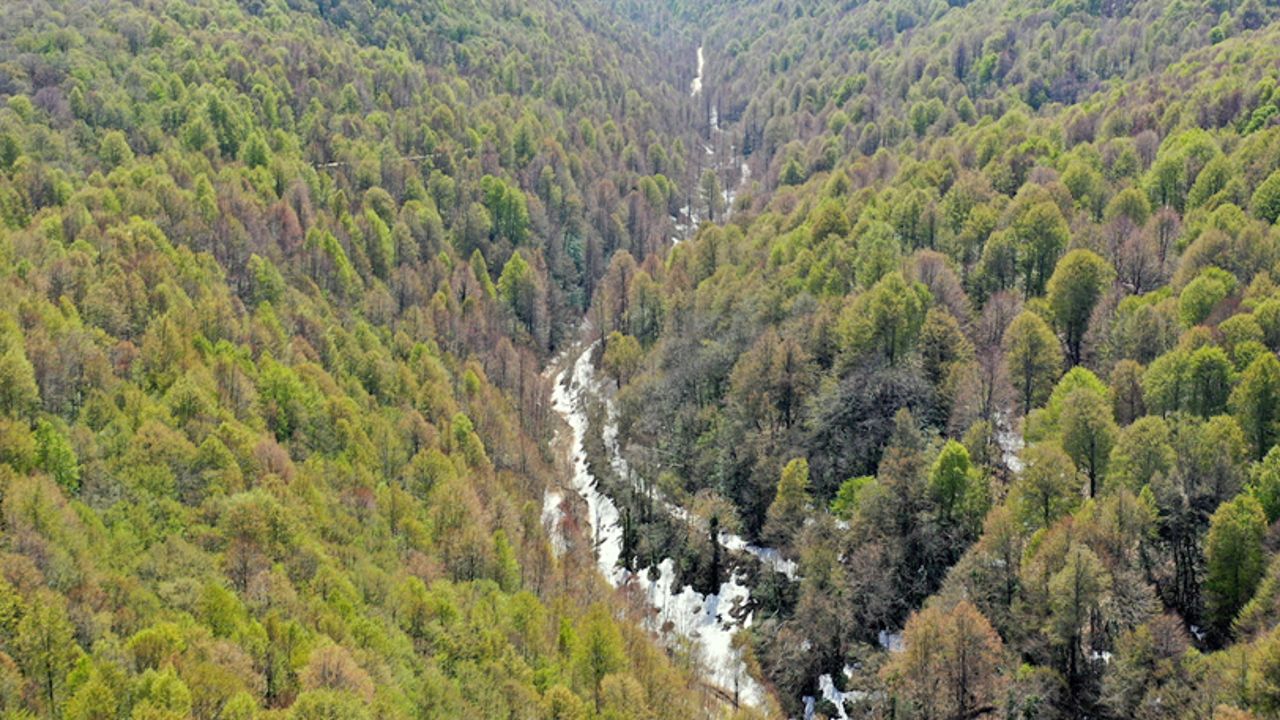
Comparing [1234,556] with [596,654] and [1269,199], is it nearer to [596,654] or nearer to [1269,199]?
[596,654]

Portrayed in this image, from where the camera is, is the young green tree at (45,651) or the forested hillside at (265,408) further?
the forested hillside at (265,408)

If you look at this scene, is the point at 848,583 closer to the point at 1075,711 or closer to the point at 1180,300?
the point at 1075,711

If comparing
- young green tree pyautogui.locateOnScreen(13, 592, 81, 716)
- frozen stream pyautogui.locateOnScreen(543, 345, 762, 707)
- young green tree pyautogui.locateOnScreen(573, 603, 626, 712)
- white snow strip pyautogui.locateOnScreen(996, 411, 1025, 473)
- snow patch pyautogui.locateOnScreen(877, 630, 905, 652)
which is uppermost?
young green tree pyautogui.locateOnScreen(13, 592, 81, 716)

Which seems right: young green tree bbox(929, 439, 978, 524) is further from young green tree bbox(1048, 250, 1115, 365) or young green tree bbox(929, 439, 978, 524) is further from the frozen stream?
young green tree bbox(1048, 250, 1115, 365)

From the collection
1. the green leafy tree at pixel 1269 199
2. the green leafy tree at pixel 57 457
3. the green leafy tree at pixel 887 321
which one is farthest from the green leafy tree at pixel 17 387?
the green leafy tree at pixel 1269 199

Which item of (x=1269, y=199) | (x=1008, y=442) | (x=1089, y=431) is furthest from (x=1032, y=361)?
(x=1269, y=199)

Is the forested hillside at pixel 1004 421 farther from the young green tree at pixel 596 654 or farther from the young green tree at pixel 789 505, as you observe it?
the young green tree at pixel 596 654

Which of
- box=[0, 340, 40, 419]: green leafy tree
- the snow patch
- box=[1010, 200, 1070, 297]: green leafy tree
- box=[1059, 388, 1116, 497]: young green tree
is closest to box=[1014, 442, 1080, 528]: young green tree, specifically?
box=[1059, 388, 1116, 497]: young green tree

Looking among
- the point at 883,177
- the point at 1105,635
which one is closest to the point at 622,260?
the point at 883,177
